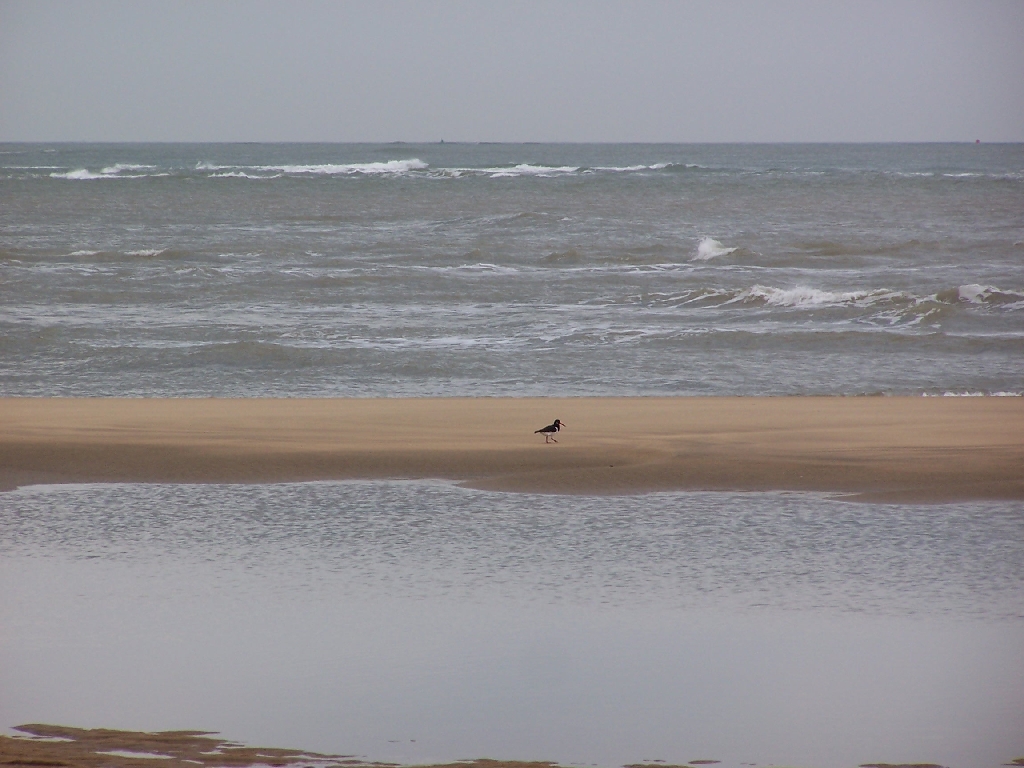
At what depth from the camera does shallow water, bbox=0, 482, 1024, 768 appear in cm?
416

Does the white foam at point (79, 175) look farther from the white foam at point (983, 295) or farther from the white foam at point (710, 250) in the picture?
the white foam at point (983, 295)

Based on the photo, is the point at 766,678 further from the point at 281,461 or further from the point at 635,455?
the point at 281,461

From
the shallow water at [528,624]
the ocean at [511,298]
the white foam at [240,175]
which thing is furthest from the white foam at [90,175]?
the shallow water at [528,624]

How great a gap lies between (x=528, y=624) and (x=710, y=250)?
2166 centimetres

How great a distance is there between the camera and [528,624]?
5285mm

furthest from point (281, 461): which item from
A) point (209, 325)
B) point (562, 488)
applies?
point (209, 325)

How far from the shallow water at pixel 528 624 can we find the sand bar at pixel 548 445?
0.59 metres

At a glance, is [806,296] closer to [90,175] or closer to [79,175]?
[79,175]

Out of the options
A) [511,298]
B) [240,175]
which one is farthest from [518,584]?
[240,175]

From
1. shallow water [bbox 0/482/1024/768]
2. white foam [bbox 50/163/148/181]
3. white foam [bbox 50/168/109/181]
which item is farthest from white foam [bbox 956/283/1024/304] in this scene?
white foam [bbox 50/168/109/181]

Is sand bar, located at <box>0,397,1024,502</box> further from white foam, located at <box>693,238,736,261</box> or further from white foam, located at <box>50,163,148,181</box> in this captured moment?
white foam, located at <box>50,163,148,181</box>

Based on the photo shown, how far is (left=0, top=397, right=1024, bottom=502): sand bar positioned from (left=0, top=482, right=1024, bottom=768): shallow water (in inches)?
23.2

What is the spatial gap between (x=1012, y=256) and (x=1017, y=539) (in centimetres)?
2025

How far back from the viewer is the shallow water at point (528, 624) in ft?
13.7
